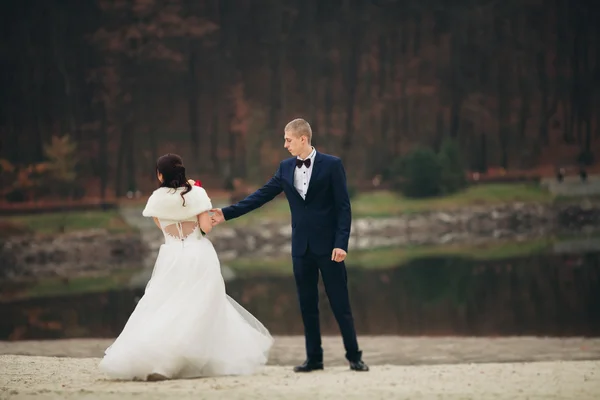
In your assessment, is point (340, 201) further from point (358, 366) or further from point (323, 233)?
point (358, 366)

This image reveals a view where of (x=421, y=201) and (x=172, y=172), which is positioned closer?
(x=172, y=172)

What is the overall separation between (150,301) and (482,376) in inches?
75.8

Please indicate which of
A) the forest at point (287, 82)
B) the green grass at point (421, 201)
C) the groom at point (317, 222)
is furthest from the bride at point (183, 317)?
the forest at point (287, 82)

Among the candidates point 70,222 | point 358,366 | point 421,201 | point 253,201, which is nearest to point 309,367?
point 358,366

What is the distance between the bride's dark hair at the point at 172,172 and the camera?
6117 mm

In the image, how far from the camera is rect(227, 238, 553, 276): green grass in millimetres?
21469

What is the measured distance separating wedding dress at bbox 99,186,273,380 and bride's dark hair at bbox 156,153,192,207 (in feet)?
0.14

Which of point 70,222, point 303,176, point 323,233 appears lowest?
point 323,233

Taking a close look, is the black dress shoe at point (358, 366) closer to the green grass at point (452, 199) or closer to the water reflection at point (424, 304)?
the water reflection at point (424, 304)

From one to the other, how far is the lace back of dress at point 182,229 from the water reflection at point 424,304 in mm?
5935

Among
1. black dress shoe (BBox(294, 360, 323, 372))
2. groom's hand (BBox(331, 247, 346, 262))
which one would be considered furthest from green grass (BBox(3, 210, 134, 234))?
groom's hand (BBox(331, 247, 346, 262))

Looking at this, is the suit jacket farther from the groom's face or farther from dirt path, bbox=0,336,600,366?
dirt path, bbox=0,336,600,366

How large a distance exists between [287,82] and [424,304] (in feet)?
82.5

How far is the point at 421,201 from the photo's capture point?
3381cm
